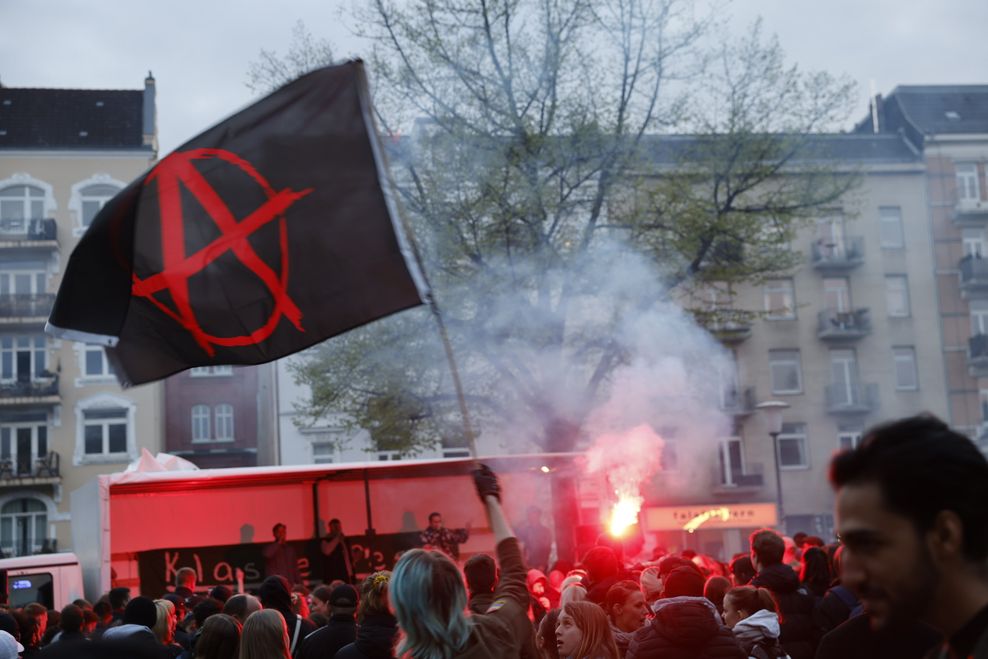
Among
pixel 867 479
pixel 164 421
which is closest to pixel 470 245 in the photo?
pixel 867 479

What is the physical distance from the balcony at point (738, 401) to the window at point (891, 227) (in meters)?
7.74

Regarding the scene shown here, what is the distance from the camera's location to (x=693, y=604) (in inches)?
197

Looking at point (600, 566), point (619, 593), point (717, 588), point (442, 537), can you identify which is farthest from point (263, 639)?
point (442, 537)

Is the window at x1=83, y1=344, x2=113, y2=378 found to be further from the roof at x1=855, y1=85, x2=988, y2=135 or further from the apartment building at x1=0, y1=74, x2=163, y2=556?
the roof at x1=855, y1=85, x2=988, y2=135

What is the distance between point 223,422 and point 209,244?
37.7 m

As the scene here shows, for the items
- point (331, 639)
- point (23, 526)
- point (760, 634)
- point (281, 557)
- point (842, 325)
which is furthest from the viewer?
point (842, 325)

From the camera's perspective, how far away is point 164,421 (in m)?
42.0

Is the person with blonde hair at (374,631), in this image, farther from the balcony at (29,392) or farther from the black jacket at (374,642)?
the balcony at (29,392)

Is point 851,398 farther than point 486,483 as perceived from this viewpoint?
Yes

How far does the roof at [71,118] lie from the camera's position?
41.1 meters

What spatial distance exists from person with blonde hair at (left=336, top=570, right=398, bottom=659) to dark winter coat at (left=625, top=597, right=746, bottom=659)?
1.15 metres

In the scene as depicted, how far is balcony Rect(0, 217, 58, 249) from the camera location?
130ft

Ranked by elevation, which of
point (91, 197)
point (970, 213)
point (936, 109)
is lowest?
point (970, 213)

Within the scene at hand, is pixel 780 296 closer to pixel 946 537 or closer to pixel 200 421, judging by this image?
pixel 200 421
